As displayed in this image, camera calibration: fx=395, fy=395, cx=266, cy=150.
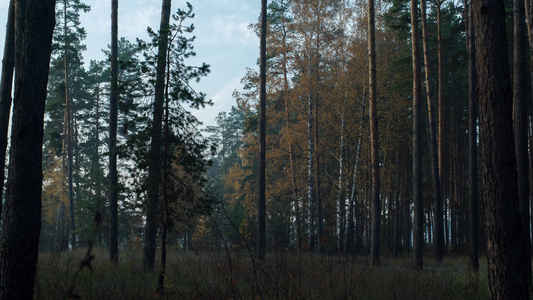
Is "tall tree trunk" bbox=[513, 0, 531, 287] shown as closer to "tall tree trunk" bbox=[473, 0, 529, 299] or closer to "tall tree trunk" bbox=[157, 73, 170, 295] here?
"tall tree trunk" bbox=[473, 0, 529, 299]

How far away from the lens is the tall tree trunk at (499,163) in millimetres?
5055

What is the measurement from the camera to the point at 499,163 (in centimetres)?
514

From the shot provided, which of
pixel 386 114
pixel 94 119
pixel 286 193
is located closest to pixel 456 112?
pixel 386 114

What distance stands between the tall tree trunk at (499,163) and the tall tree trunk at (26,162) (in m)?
6.20

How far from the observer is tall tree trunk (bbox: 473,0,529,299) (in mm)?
5055

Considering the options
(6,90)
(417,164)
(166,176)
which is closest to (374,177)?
(417,164)

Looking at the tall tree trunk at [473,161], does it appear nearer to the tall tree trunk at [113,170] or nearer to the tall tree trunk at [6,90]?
the tall tree trunk at [113,170]

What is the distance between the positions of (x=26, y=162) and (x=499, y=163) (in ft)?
21.1

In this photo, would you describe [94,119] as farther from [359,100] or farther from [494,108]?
[494,108]

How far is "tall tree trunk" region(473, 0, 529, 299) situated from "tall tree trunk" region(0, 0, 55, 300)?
6202 millimetres

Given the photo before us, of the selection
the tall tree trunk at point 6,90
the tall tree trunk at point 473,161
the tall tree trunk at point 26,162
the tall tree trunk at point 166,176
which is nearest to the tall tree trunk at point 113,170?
the tall tree trunk at point 6,90

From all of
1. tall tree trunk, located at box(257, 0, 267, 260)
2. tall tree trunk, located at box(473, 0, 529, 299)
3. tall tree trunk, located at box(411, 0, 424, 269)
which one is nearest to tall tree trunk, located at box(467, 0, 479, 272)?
tall tree trunk, located at box(411, 0, 424, 269)

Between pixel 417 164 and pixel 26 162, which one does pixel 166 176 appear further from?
pixel 417 164

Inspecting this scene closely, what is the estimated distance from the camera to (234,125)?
178 feet
